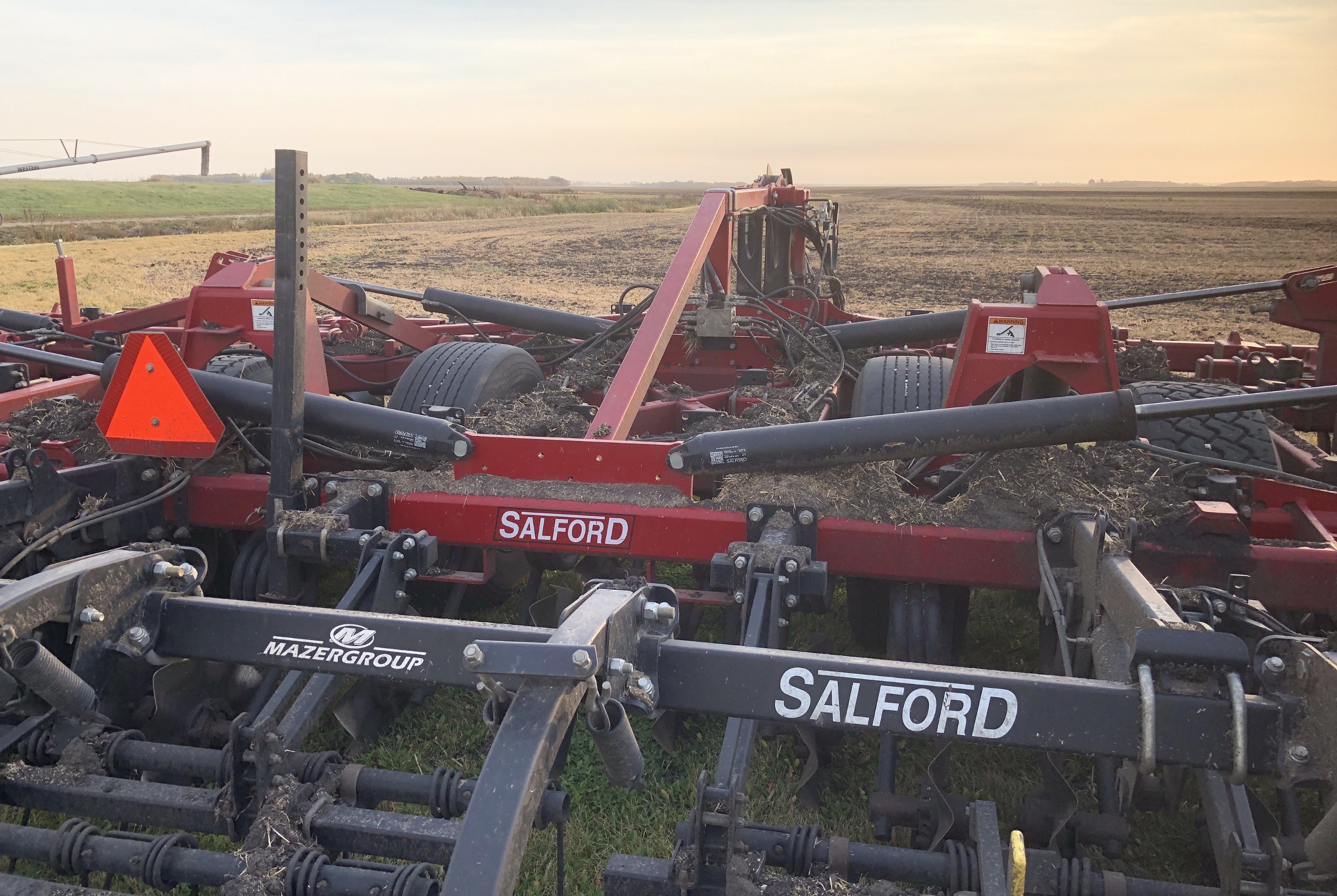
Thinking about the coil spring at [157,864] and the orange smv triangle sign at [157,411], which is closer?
the coil spring at [157,864]

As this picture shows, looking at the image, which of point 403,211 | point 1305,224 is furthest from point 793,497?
point 403,211

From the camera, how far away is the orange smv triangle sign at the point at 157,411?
134 inches

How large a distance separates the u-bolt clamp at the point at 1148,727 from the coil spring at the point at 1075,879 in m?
0.33

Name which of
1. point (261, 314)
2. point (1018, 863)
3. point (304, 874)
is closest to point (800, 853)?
point (1018, 863)

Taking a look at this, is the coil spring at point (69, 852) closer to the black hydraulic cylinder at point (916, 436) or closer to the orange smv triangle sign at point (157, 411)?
the orange smv triangle sign at point (157, 411)

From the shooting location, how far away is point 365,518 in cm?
354

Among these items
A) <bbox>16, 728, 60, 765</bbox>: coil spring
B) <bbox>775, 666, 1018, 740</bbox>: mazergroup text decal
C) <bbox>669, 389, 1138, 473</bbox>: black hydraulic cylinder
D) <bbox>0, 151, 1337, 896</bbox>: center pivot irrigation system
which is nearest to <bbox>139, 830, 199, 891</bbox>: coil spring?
<bbox>0, 151, 1337, 896</bbox>: center pivot irrigation system

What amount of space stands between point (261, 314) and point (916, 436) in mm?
2878

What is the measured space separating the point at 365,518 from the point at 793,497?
1.49 m

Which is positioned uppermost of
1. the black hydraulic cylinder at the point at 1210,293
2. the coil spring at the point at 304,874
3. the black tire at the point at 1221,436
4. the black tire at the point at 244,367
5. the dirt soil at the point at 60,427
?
the black hydraulic cylinder at the point at 1210,293

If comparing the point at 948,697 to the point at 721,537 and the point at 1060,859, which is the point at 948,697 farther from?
the point at 721,537

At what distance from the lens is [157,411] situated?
11.4 ft

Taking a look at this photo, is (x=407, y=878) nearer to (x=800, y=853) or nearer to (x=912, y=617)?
(x=800, y=853)

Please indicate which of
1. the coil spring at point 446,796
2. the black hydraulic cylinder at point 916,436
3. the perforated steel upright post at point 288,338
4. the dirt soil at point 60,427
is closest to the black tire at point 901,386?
the black hydraulic cylinder at point 916,436
